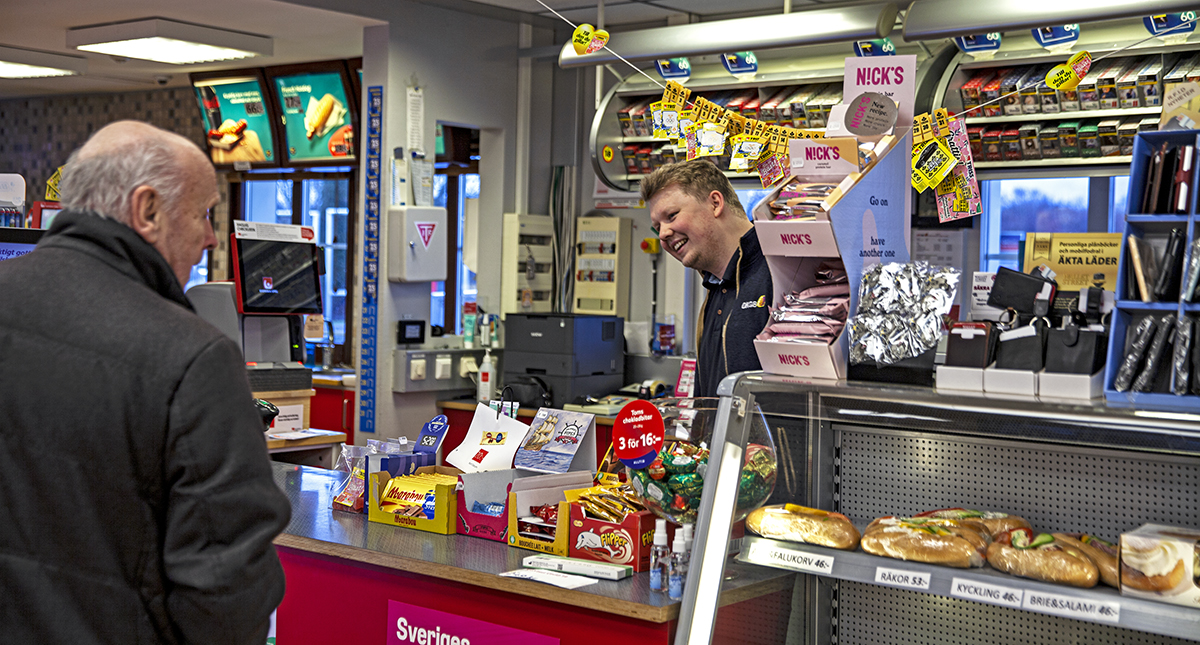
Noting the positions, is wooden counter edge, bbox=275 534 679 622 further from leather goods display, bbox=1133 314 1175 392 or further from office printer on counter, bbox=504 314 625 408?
office printer on counter, bbox=504 314 625 408

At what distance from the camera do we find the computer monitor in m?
3.94

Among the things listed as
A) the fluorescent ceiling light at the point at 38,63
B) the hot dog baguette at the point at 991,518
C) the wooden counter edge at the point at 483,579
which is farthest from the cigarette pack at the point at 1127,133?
the fluorescent ceiling light at the point at 38,63

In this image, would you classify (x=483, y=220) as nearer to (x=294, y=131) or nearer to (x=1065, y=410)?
(x=294, y=131)

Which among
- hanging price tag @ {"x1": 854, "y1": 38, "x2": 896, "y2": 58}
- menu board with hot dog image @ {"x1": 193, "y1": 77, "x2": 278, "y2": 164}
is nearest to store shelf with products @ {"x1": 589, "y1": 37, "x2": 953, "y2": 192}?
hanging price tag @ {"x1": 854, "y1": 38, "x2": 896, "y2": 58}

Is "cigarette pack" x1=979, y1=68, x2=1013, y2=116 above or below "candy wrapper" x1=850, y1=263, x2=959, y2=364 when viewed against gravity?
above

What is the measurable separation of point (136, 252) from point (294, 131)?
6.16 metres

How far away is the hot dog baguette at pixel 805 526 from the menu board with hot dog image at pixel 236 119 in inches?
240

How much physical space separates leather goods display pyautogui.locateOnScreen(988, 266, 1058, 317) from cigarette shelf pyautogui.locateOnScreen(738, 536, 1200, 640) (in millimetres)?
531

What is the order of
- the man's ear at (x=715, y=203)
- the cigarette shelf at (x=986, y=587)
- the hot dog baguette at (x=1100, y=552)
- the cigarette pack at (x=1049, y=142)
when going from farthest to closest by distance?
the cigarette pack at (x=1049, y=142), the man's ear at (x=715, y=203), the hot dog baguette at (x=1100, y=552), the cigarette shelf at (x=986, y=587)

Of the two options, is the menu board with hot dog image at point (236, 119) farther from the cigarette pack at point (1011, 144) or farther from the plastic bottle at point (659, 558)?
the plastic bottle at point (659, 558)

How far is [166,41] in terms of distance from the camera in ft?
22.0

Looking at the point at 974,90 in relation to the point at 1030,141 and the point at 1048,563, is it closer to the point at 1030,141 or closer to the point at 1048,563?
the point at 1030,141

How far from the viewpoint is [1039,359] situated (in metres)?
2.12

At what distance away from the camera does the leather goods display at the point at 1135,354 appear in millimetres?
2078
